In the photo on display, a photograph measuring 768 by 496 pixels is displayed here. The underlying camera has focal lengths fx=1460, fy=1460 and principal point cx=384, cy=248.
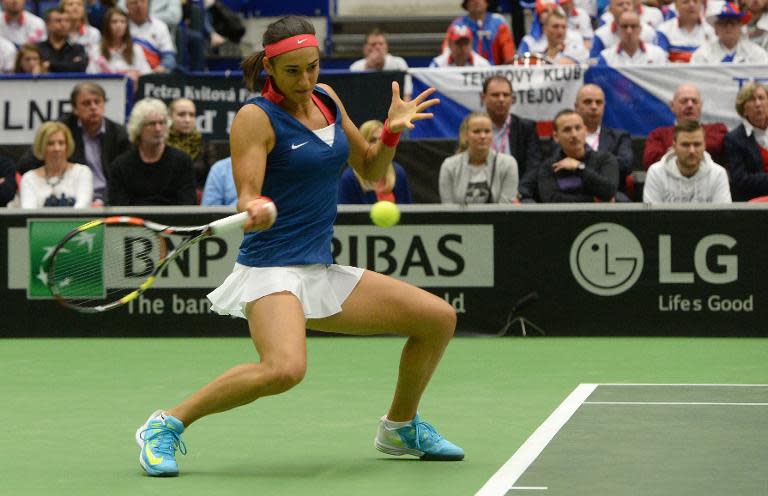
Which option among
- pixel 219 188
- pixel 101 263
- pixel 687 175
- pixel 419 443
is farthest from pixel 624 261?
pixel 419 443

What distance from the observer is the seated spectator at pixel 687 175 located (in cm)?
1047

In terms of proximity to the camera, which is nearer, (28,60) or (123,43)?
(28,60)

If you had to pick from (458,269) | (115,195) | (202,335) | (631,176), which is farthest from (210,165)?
(631,176)

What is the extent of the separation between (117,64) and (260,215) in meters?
9.01

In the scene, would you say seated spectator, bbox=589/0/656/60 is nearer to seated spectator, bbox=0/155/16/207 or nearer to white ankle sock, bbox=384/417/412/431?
seated spectator, bbox=0/155/16/207

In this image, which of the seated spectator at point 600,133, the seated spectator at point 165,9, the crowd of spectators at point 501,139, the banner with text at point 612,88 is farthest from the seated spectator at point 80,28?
the seated spectator at point 600,133

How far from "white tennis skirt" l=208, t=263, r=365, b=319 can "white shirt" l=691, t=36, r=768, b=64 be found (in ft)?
26.4

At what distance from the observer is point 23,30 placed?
14.8 metres

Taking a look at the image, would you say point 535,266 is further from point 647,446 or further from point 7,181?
point 647,446

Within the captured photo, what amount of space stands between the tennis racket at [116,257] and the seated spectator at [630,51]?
580cm

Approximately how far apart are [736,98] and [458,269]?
287 cm

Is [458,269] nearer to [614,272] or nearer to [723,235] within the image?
[614,272]

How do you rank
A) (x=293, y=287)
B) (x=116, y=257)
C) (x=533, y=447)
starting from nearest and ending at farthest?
(x=293, y=287), (x=533, y=447), (x=116, y=257)

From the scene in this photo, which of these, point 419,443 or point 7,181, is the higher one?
point 7,181
